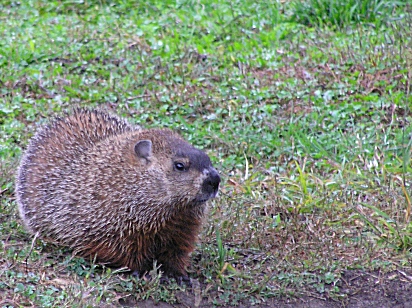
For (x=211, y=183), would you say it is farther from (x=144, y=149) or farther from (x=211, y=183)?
(x=144, y=149)

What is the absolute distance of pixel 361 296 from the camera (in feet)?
16.2

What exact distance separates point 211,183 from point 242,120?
2.45 meters

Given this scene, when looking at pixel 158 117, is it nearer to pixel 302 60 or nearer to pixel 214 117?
pixel 214 117

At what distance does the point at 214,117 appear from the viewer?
23.1 feet

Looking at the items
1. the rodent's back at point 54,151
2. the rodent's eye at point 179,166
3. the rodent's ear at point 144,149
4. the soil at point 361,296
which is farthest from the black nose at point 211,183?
the rodent's back at point 54,151

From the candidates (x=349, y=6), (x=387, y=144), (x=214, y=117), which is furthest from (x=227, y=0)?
(x=387, y=144)

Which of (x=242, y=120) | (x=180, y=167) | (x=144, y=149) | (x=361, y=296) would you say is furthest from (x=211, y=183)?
(x=242, y=120)

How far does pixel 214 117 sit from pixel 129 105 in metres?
0.83

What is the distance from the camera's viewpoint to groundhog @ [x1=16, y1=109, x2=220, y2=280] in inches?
186

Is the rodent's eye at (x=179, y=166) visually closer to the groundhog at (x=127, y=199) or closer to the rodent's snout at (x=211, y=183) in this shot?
the groundhog at (x=127, y=199)

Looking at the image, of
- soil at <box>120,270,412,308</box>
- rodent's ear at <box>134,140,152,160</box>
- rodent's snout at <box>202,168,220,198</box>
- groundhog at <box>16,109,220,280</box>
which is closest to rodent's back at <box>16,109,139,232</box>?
groundhog at <box>16,109,220,280</box>

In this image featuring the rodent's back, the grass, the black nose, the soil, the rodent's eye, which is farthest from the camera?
the rodent's back

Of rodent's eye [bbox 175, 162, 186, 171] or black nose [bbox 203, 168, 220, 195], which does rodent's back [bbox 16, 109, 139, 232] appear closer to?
rodent's eye [bbox 175, 162, 186, 171]

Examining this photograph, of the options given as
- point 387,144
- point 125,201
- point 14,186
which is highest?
point 125,201
